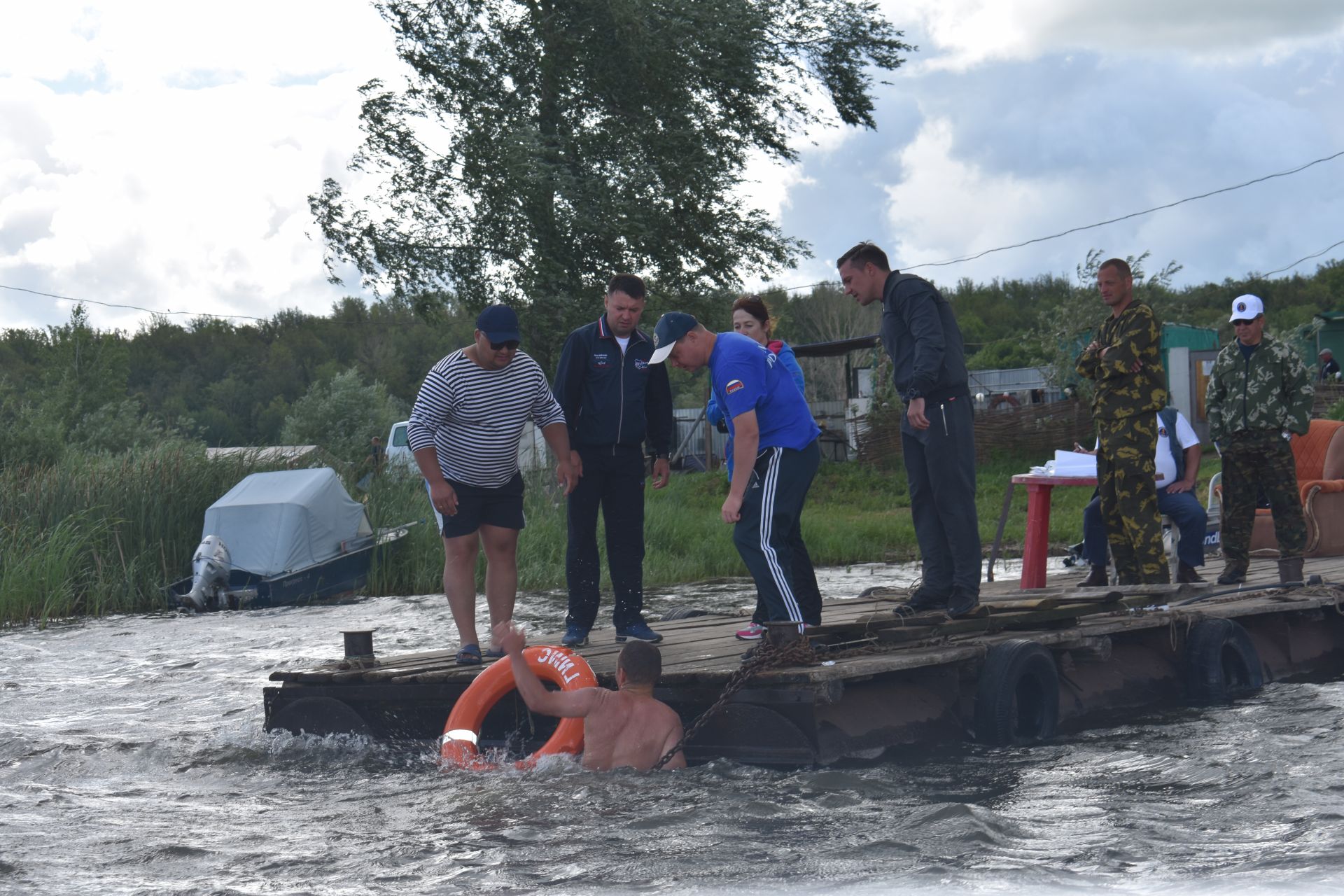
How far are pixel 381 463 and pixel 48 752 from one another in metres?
12.1

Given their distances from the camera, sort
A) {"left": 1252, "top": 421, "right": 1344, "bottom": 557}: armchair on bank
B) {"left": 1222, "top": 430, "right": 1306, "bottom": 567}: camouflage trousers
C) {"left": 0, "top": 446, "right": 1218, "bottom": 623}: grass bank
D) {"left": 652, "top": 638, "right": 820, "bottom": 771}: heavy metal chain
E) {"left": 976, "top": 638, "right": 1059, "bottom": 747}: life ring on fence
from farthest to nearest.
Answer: {"left": 0, "top": 446, "right": 1218, "bottom": 623}: grass bank
{"left": 1252, "top": 421, "right": 1344, "bottom": 557}: armchair on bank
{"left": 1222, "top": 430, "right": 1306, "bottom": 567}: camouflage trousers
{"left": 976, "top": 638, "right": 1059, "bottom": 747}: life ring on fence
{"left": 652, "top": 638, "right": 820, "bottom": 771}: heavy metal chain

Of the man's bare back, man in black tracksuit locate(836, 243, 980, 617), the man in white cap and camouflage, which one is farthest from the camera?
the man in white cap and camouflage

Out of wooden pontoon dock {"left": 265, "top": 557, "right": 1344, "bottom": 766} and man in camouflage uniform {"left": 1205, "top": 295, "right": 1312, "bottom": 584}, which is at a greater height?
man in camouflage uniform {"left": 1205, "top": 295, "right": 1312, "bottom": 584}

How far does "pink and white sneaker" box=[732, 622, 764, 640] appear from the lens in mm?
6973

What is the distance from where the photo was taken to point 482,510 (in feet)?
23.4

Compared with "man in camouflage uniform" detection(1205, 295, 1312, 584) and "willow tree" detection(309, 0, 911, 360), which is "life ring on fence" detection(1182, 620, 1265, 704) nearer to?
"man in camouflage uniform" detection(1205, 295, 1312, 584)

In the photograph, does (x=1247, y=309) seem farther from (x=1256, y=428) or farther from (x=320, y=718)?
(x=320, y=718)

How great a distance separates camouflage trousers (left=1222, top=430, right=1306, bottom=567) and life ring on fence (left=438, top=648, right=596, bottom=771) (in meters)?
4.91

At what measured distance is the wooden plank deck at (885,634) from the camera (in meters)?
6.12

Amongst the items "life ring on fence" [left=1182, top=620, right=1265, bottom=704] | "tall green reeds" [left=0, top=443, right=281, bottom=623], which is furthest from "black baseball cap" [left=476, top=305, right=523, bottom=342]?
"tall green reeds" [left=0, top=443, right=281, bottom=623]

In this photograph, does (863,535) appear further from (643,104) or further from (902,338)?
(902,338)

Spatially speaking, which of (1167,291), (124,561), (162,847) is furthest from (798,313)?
(162,847)

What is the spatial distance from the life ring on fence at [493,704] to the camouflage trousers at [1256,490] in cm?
491

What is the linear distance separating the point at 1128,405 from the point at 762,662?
3243mm
